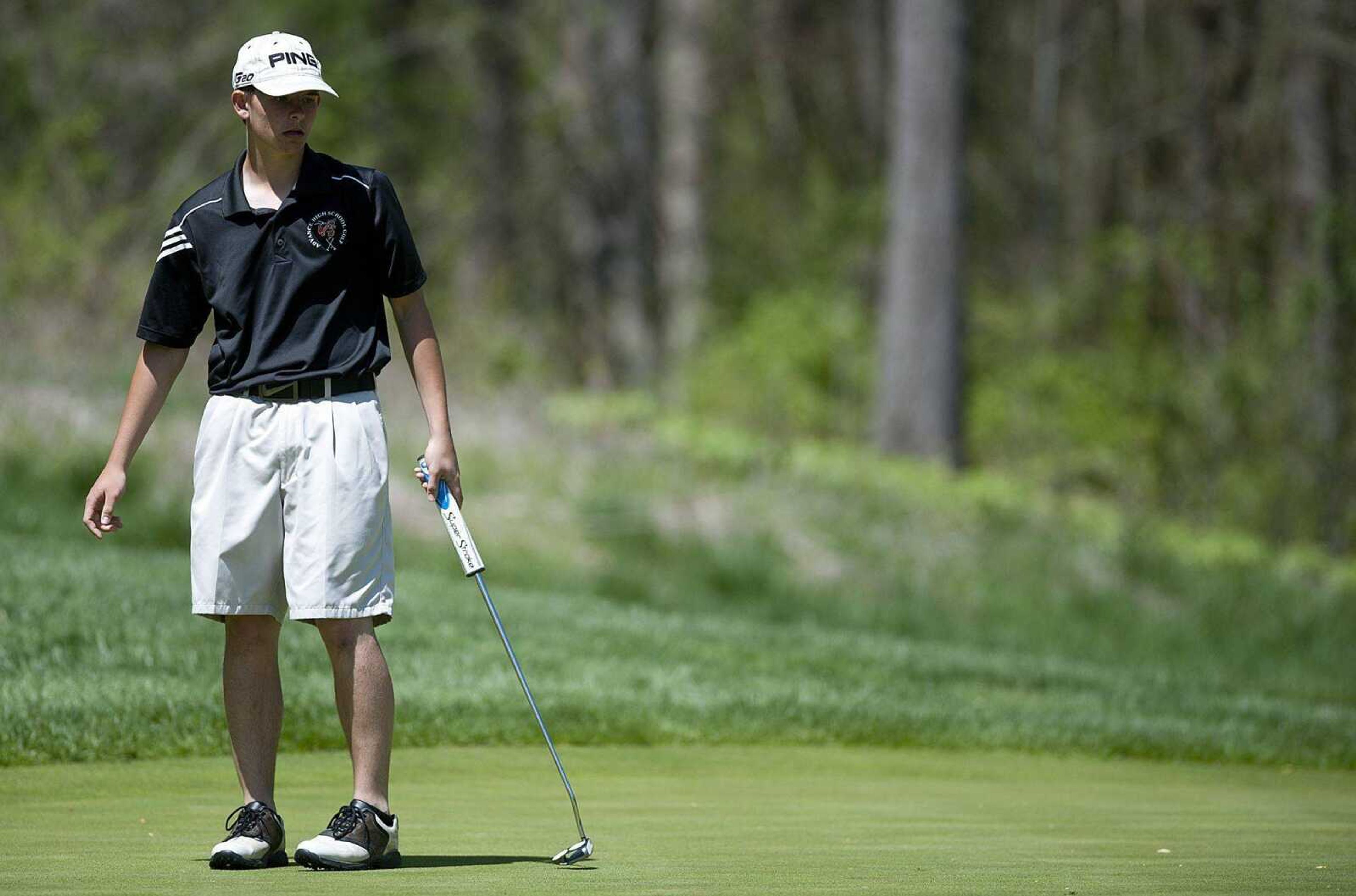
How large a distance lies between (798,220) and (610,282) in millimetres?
3434

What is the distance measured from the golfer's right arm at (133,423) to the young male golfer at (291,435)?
11 mm

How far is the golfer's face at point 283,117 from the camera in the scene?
4.79 metres

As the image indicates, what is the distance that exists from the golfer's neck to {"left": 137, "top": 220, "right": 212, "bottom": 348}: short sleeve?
257 millimetres

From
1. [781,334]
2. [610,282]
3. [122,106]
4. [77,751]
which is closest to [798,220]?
[610,282]

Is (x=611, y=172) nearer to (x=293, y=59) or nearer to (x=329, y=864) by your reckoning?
(x=293, y=59)

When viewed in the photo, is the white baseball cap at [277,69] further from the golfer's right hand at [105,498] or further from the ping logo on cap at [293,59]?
the golfer's right hand at [105,498]

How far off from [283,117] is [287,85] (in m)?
0.09

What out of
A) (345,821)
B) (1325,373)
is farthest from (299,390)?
(1325,373)

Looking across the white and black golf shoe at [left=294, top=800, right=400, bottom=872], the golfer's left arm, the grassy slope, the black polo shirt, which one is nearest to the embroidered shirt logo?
the black polo shirt

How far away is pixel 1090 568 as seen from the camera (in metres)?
14.6

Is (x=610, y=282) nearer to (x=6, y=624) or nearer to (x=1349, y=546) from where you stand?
(x=1349, y=546)

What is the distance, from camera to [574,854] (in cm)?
473

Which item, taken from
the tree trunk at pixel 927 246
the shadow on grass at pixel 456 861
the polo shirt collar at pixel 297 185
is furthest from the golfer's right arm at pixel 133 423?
the tree trunk at pixel 927 246

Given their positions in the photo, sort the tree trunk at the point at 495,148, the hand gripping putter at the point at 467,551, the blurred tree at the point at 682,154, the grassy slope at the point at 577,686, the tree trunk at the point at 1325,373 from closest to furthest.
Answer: the hand gripping putter at the point at 467,551
the grassy slope at the point at 577,686
the tree trunk at the point at 1325,373
the tree trunk at the point at 495,148
the blurred tree at the point at 682,154
